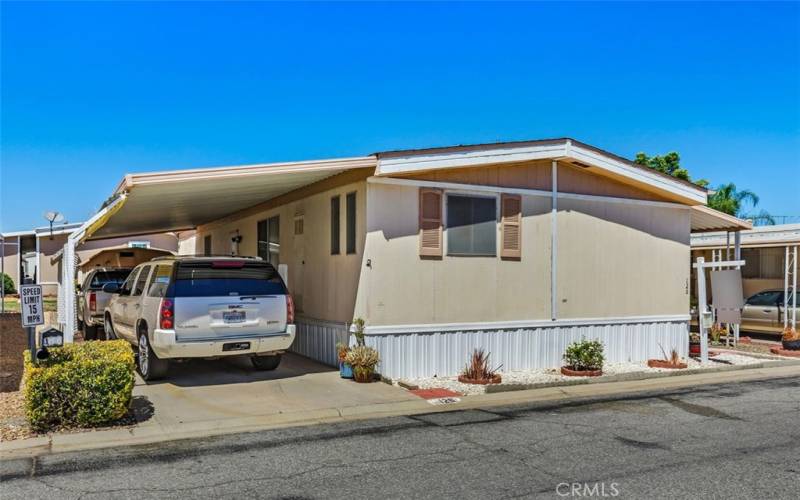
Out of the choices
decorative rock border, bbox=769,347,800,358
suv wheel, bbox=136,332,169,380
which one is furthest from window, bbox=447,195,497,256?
decorative rock border, bbox=769,347,800,358

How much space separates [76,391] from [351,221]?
504cm

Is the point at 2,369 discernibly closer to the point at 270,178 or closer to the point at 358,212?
the point at 270,178

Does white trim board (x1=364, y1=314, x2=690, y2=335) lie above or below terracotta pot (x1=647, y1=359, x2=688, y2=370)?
above

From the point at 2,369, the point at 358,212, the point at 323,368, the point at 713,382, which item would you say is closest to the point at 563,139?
the point at 358,212

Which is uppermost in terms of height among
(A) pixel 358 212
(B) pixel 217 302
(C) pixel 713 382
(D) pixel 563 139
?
(D) pixel 563 139

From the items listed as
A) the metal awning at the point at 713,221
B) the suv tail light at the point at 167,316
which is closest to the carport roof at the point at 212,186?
the suv tail light at the point at 167,316

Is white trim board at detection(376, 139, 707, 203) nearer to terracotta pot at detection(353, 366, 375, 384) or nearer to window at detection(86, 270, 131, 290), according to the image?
terracotta pot at detection(353, 366, 375, 384)

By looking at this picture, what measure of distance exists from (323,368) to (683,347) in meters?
7.44

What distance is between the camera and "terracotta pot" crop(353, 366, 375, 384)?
386 inches

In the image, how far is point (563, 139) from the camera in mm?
11305

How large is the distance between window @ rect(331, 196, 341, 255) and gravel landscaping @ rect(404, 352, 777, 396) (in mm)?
2745

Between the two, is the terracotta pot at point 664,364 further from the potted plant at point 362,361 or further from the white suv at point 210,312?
the white suv at point 210,312

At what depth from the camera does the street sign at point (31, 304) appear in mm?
7285

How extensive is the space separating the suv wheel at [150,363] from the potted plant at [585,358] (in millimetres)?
6423
